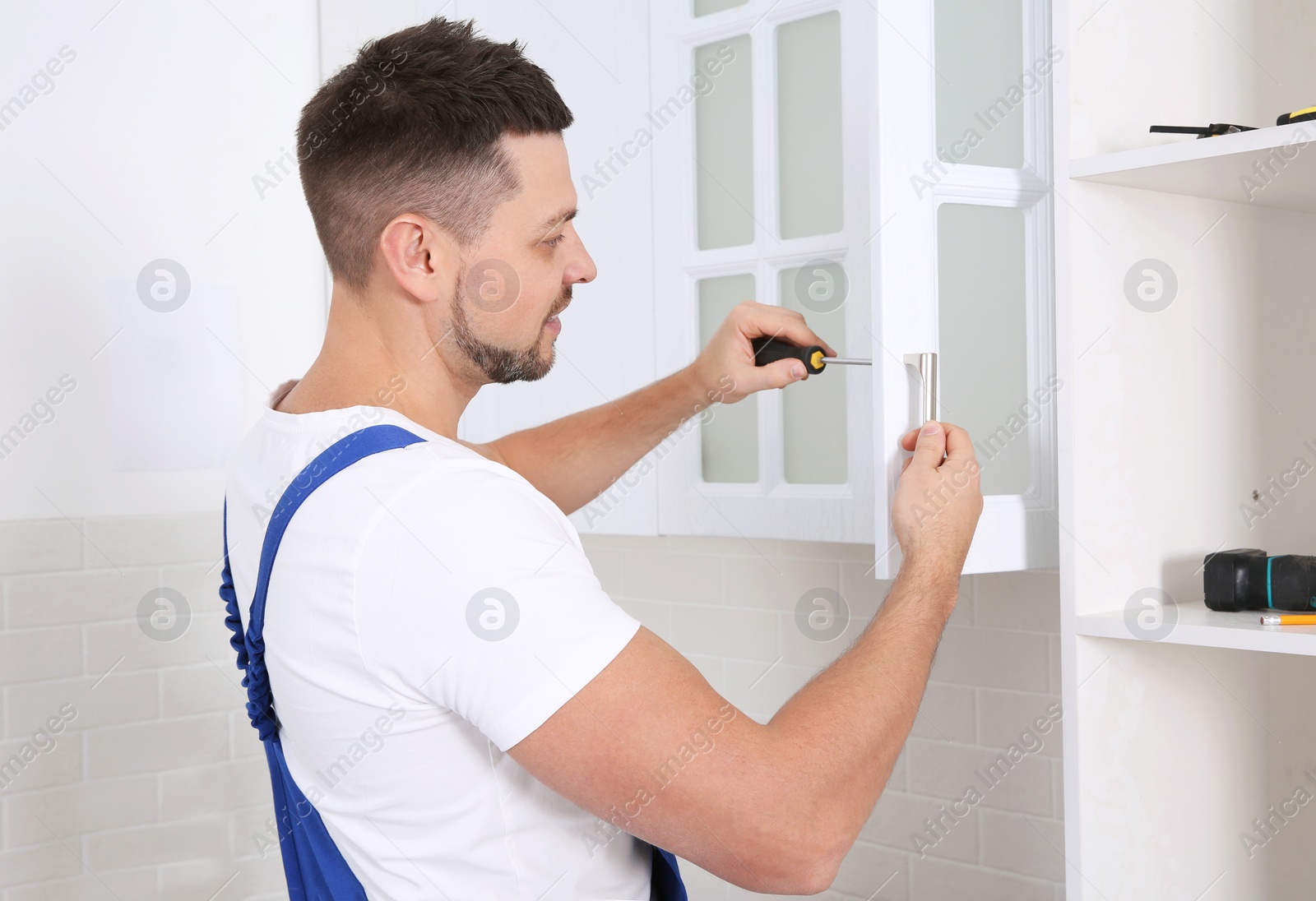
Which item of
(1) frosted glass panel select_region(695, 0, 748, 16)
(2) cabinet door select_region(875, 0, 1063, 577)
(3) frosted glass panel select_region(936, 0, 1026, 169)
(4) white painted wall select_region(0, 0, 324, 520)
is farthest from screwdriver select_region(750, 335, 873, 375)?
(4) white painted wall select_region(0, 0, 324, 520)

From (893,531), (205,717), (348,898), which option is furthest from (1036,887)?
(205,717)

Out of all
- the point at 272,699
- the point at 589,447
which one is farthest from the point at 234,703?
the point at 272,699

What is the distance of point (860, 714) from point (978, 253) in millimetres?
500

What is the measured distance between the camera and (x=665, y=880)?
1088 millimetres

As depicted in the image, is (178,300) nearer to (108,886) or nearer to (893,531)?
(108,886)

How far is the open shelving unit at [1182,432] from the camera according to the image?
1.02 metres

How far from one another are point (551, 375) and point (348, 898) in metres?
1.00

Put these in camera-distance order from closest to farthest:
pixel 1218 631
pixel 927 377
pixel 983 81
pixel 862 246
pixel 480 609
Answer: pixel 480 609
pixel 1218 631
pixel 927 377
pixel 983 81
pixel 862 246

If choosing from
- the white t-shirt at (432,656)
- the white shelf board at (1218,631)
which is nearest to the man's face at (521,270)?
the white t-shirt at (432,656)

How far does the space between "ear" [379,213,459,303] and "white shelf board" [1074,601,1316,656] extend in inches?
26.1

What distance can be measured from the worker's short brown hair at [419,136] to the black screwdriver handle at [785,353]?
344 millimetres

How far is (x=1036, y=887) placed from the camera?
1551mm

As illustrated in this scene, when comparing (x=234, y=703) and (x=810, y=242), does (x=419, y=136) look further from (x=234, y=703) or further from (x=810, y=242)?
(x=234, y=703)

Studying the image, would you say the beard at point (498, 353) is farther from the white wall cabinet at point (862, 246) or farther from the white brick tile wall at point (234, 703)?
the white brick tile wall at point (234, 703)
